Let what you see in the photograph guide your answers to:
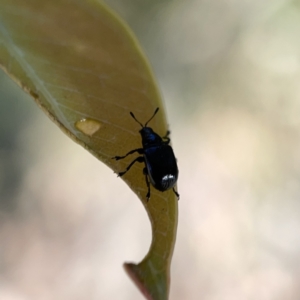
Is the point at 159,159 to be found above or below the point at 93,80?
above

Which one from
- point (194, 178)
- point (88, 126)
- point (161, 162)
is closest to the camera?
point (88, 126)

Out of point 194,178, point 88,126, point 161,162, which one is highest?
point 194,178

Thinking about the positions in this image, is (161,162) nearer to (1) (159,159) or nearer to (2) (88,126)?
(1) (159,159)

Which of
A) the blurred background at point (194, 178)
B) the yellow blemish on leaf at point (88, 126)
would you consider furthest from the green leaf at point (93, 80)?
the blurred background at point (194, 178)

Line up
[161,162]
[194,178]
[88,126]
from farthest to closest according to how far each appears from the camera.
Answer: [194,178], [161,162], [88,126]

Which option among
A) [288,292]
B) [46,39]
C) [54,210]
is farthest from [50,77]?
[288,292]

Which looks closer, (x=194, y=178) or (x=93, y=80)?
(x=93, y=80)

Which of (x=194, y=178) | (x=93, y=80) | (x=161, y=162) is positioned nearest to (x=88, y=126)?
(x=93, y=80)
